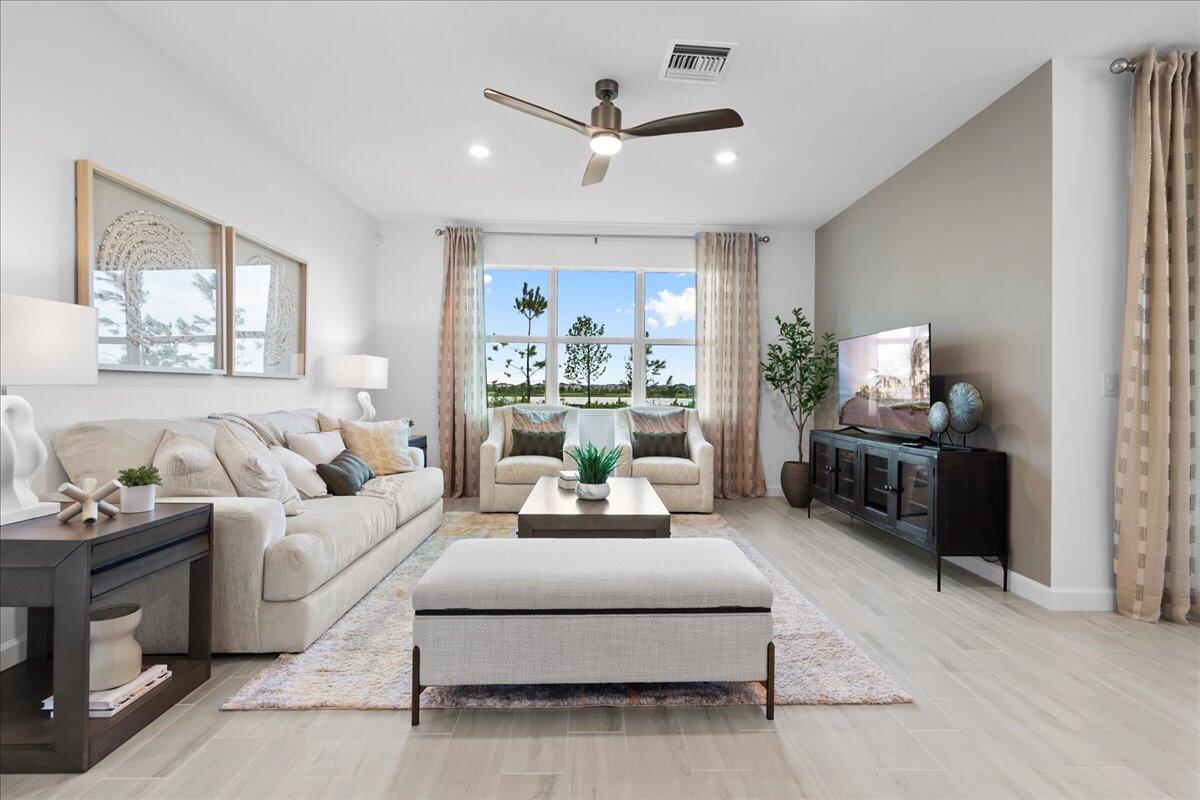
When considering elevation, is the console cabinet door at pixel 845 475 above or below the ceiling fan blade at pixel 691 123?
below

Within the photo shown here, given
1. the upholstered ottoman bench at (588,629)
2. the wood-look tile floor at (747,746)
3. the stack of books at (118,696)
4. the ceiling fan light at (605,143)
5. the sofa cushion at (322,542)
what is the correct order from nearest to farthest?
the wood-look tile floor at (747,746), the stack of books at (118,696), the upholstered ottoman bench at (588,629), the sofa cushion at (322,542), the ceiling fan light at (605,143)

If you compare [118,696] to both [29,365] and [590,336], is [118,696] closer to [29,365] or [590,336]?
[29,365]

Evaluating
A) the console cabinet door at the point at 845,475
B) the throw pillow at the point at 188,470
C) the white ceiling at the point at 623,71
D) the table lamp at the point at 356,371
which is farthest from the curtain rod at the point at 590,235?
the throw pillow at the point at 188,470

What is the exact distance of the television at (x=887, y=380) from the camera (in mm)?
3605

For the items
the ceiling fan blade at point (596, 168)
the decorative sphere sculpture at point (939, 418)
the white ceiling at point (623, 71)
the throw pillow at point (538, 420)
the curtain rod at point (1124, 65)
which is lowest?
the throw pillow at point (538, 420)

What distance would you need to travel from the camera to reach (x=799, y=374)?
5.66m

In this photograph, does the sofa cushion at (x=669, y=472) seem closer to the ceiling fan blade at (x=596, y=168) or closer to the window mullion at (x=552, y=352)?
the window mullion at (x=552, y=352)

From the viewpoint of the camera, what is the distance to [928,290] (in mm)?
3984

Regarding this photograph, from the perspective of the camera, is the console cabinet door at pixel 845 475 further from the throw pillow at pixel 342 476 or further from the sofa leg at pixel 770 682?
the throw pillow at pixel 342 476

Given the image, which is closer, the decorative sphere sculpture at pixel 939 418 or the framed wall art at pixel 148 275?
the framed wall art at pixel 148 275

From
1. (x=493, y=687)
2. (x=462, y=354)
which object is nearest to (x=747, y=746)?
(x=493, y=687)

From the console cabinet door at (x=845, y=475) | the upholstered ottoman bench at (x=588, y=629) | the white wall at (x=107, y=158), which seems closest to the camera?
the upholstered ottoman bench at (x=588, y=629)

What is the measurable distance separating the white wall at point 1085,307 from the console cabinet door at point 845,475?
135 cm

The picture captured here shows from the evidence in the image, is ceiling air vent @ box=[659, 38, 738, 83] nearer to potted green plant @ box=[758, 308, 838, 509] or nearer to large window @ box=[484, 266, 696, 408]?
potted green plant @ box=[758, 308, 838, 509]
